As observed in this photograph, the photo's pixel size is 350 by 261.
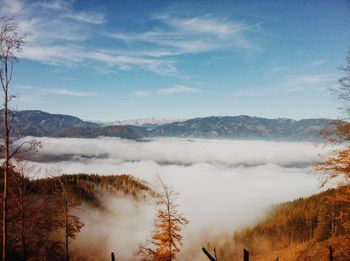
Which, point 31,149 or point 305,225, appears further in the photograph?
point 305,225

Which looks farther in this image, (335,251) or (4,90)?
(4,90)

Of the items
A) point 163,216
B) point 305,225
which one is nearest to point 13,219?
point 163,216

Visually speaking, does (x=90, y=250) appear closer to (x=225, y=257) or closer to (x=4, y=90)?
(x=225, y=257)

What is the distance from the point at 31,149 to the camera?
55.1ft

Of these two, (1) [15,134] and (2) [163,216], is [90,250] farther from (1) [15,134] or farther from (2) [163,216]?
(1) [15,134]

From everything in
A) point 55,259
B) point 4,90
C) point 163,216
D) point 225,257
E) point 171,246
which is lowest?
point 225,257

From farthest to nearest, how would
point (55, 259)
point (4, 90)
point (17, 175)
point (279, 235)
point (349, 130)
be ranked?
point (279, 235), point (55, 259), point (17, 175), point (4, 90), point (349, 130)

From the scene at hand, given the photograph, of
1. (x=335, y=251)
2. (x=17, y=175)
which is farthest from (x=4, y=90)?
(x=335, y=251)

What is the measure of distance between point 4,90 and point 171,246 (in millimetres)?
26011

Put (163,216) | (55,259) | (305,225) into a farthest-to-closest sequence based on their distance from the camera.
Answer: (305,225), (55,259), (163,216)

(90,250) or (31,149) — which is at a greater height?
(31,149)

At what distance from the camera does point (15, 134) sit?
688 inches

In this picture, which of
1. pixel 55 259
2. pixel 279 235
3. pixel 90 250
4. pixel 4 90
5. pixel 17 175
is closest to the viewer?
pixel 4 90

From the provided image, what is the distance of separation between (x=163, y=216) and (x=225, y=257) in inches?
7026
